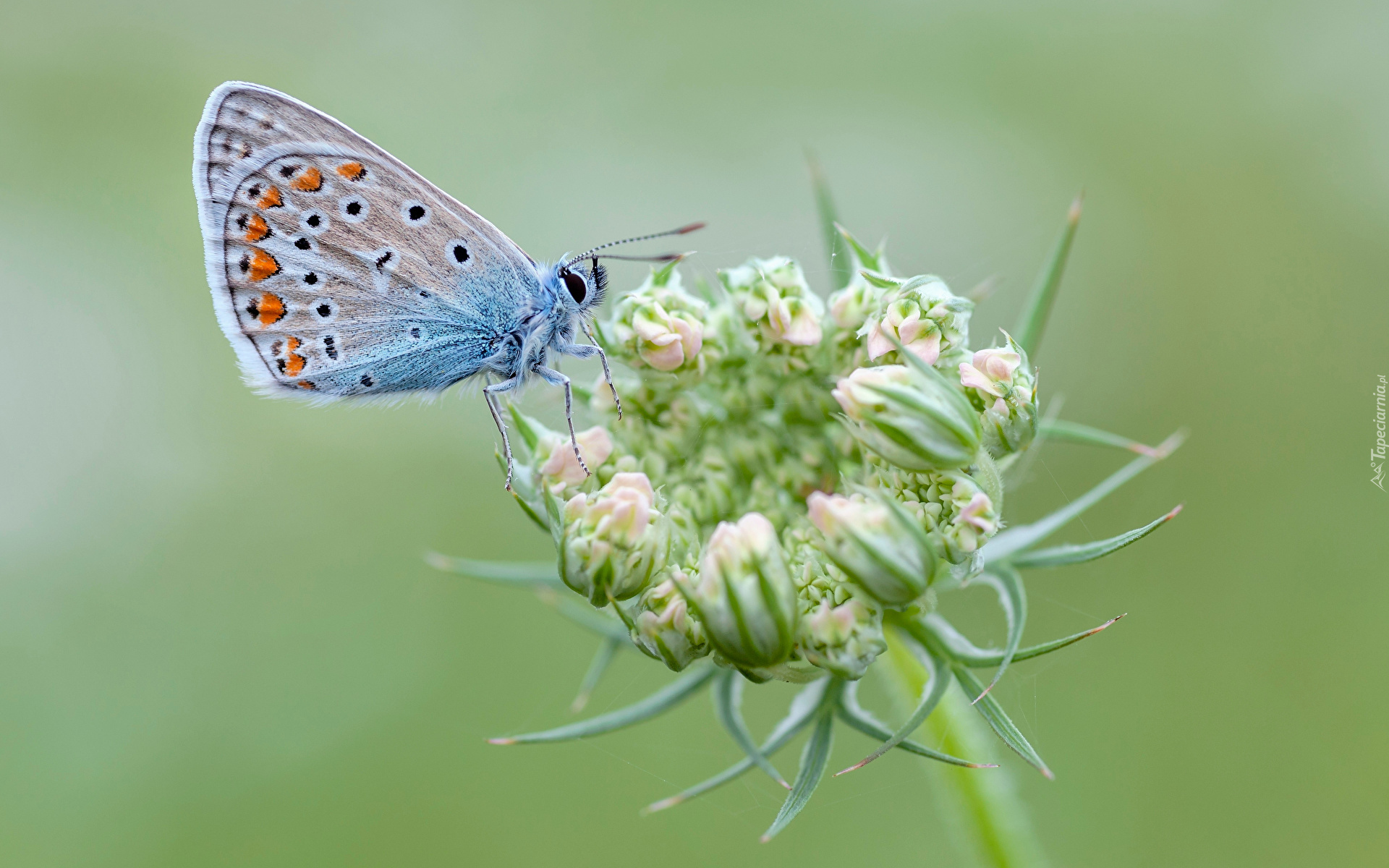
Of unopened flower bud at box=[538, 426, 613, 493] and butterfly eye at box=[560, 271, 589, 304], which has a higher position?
butterfly eye at box=[560, 271, 589, 304]

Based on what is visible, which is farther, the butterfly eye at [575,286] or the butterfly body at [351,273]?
the butterfly eye at [575,286]

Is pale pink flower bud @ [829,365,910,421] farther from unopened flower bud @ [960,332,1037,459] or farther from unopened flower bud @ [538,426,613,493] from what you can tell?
unopened flower bud @ [538,426,613,493]

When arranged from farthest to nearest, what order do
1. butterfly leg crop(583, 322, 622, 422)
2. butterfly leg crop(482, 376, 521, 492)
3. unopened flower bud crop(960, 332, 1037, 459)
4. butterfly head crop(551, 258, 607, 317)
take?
butterfly head crop(551, 258, 607, 317) → butterfly leg crop(583, 322, 622, 422) → butterfly leg crop(482, 376, 521, 492) → unopened flower bud crop(960, 332, 1037, 459)

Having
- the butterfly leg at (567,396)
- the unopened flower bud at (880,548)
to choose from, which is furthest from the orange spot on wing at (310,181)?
the unopened flower bud at (880,548)

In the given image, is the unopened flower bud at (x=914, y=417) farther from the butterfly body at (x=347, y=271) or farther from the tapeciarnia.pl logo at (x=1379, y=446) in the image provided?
the tapeciarnia.pl logo at (x=1379, y=446)

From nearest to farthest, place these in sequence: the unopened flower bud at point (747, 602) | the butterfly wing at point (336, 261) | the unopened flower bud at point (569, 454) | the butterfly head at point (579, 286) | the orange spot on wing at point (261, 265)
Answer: the unopened flower bud at point (747, 602), the unopened flower bud at point (569, 454), the butterfly wing at point (336, 261), the orange spot on wing at point (261, 265), the butterfly head at point (579, 286)

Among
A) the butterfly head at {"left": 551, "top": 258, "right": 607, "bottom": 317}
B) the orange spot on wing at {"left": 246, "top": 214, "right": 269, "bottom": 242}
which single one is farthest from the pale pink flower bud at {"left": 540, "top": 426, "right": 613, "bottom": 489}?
the orange spot on wing at {"left": 246, "top": 214, "right": 269, "bottom": 242}

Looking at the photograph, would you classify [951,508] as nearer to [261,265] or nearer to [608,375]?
[608,375]

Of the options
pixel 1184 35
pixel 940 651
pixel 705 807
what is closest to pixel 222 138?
pixel 940 651
